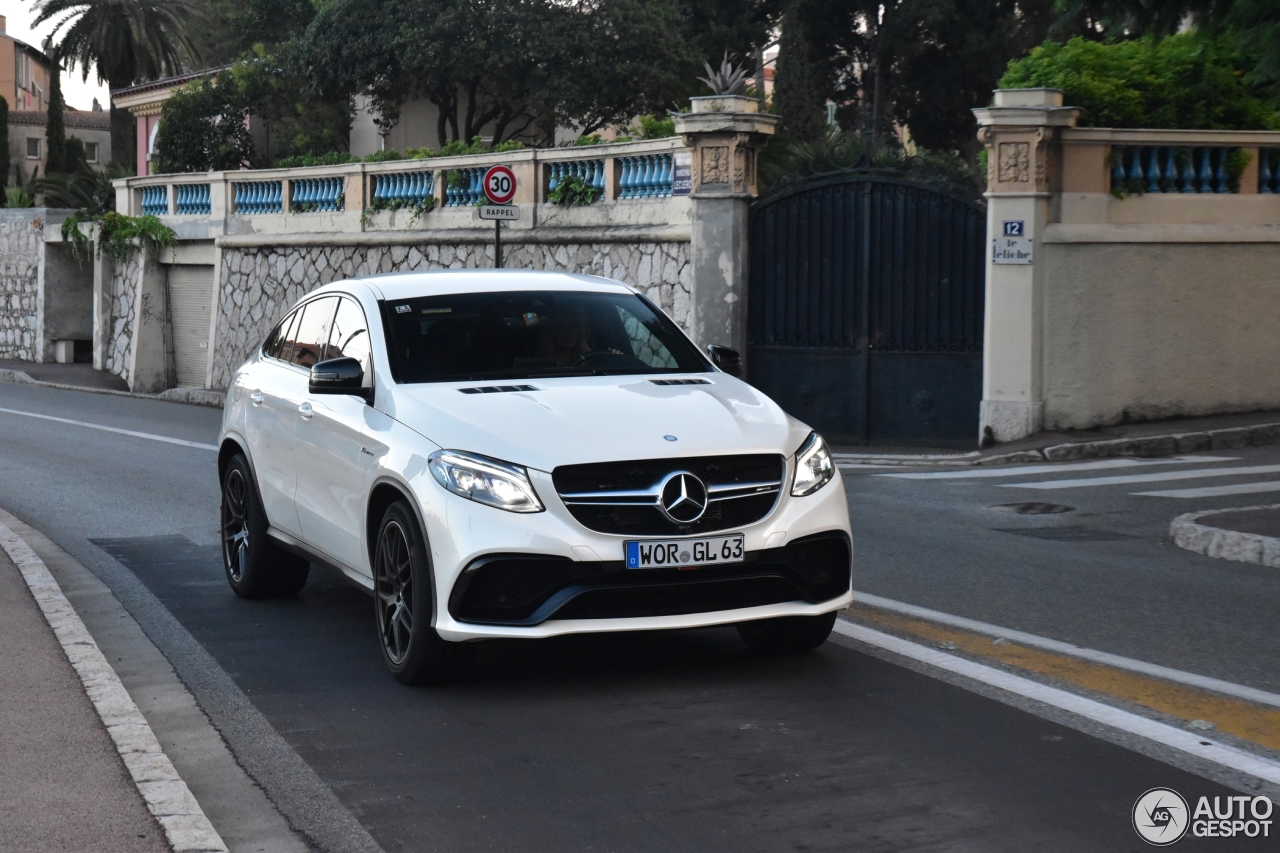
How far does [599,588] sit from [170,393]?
2435cm

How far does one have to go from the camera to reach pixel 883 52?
1999 inches

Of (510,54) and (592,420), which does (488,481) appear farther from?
(510,54)

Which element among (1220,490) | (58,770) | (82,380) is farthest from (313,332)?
(82,380)

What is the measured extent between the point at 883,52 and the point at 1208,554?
4310 cm

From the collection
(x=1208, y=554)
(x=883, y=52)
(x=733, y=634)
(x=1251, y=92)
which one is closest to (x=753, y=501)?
(x=733, y=634)

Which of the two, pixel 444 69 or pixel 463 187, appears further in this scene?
pixel 444 69

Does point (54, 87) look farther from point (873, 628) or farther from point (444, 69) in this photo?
point (873, 628)

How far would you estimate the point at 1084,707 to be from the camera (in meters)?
5.68

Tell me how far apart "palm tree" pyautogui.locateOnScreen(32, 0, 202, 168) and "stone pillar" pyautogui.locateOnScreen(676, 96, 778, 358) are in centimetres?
3906

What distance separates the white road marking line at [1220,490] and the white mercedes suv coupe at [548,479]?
6413 mm

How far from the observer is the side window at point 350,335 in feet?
23.1

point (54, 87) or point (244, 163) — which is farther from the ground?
point (54, 87)

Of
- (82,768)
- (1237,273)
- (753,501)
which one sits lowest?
(82,768)

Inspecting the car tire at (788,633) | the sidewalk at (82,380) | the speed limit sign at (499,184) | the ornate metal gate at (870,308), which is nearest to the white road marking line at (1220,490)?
the ornate metal gate at (870,308)
